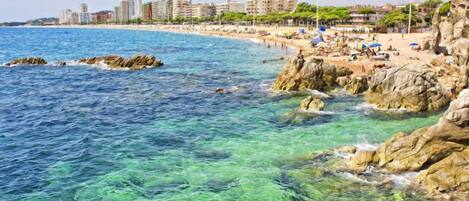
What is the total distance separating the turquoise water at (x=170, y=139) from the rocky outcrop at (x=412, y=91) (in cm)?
189

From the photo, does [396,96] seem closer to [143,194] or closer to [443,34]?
[143,194]

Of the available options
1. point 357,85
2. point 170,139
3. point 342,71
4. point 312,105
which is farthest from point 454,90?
point 170,139

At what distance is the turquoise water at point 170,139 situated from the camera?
2112cm

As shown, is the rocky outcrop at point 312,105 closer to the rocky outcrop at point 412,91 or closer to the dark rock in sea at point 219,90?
the rocky outcrop at point 412,91

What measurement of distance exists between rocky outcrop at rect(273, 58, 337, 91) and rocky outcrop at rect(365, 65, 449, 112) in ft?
28.8

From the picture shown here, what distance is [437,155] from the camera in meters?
20.8

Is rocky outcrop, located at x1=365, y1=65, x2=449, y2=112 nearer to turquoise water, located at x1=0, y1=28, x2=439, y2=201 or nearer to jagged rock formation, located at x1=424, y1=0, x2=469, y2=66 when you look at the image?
turquoise water, located at x1=0, y1=28, x2=439, y2=201

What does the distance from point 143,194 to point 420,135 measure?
13469 millimetres

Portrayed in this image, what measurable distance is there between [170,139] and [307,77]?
19.9 meters

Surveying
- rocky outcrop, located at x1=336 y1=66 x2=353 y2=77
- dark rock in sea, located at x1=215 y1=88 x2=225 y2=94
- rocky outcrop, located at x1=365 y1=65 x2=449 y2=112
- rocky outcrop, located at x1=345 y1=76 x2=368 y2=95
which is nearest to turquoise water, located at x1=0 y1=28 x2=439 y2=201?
dark rock in sea, located at x1=215 y1=88 x2=225 y2=94

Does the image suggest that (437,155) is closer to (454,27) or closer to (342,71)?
(342,71)

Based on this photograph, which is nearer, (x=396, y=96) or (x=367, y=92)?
(x=396, y=96)

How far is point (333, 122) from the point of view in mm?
32406

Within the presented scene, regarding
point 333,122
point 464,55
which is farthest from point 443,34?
point 333,122
